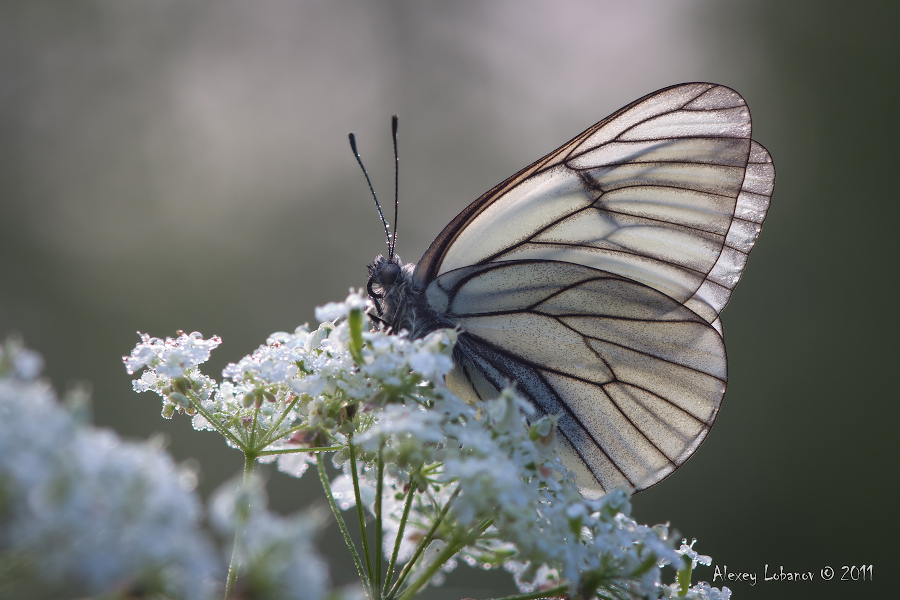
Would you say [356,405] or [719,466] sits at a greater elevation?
[719,466]

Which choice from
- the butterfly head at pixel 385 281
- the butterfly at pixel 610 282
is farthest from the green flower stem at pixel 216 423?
the butterfly head at pixel 385 281

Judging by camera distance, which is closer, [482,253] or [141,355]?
[141,355]

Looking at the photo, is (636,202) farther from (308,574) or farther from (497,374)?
(308,574)

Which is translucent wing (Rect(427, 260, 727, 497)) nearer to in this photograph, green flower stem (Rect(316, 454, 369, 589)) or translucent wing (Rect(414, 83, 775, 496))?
translucent wing (Rect(414, 83, 775, 496))

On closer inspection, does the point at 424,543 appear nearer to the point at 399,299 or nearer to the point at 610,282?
the point at 399,299

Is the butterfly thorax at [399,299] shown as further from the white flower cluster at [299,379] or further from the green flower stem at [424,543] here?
the green flower stem at [424,543]

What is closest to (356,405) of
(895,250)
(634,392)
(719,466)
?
(634,392)
